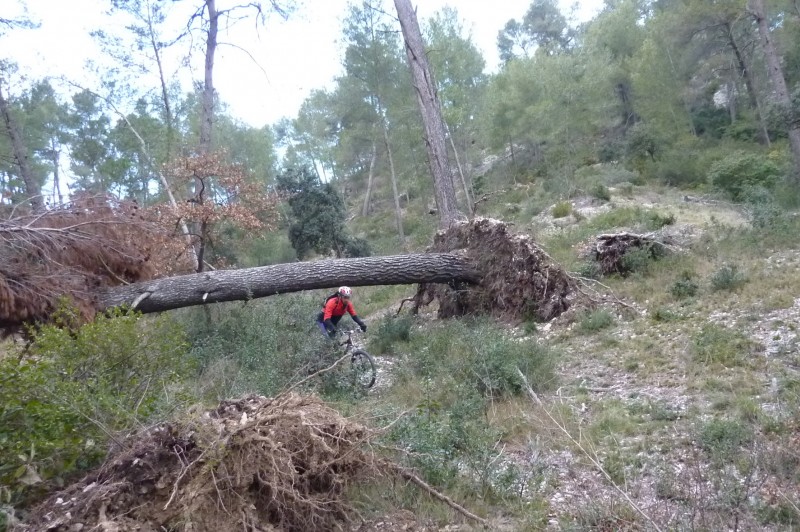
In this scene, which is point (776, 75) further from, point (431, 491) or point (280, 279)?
point (431, 491)

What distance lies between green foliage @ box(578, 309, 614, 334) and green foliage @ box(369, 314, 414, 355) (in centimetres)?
287

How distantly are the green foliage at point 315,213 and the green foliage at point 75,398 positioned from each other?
42.9 ft

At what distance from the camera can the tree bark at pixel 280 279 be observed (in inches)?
366

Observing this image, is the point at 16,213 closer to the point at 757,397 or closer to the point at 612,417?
the point at 612,417

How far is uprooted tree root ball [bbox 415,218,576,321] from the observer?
9312mm

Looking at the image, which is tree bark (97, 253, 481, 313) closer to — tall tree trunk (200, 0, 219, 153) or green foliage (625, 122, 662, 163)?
tall tree trunk (200, 0, 219, 153)

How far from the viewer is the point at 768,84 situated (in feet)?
79.8

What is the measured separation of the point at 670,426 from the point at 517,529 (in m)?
1.96

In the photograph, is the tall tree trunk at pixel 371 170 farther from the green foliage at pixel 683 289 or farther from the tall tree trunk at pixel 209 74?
the green foliage at pixel 683 289

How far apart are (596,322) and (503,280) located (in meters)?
2.16

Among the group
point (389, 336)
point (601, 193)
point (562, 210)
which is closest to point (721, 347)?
point (389, 336)

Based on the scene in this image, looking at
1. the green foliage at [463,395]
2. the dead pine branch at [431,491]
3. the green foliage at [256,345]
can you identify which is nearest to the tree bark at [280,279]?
the green foliage at [256,345]

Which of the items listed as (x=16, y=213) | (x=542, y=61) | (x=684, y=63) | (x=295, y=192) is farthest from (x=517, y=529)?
(x=542, y=61)

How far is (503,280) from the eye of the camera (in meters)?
10.0
